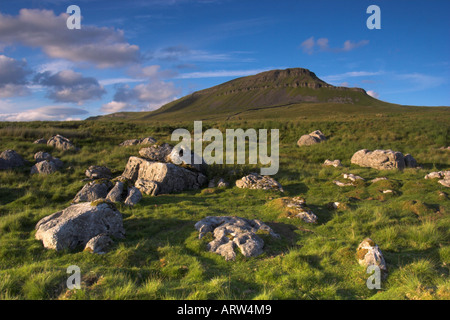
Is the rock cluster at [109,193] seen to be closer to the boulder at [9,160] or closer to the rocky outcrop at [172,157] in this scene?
the rocky outcrop at [172,157]

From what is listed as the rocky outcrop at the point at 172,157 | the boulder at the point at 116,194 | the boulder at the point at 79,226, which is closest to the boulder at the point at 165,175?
the rocky outcrop at the point at 172,157

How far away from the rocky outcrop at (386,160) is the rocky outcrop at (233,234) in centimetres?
1660

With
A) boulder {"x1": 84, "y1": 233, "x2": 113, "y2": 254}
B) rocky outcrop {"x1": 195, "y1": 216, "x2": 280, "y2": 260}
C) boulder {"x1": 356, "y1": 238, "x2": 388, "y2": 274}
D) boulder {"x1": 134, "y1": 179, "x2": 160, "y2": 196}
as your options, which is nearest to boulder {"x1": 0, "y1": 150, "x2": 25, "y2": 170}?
boulder {"x1": 134, "y1": 179, "x2": 160, "y2": 196}

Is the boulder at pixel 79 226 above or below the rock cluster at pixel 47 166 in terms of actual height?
below

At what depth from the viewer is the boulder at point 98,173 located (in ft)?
58.9

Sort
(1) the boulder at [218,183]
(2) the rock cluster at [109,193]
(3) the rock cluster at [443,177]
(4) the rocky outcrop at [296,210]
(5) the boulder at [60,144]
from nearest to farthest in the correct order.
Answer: (4) the rocky outcrop at [296,210]
(2) the rock cluster at [109,193]
(3) the rock cluster at [443,177]
(1) the boulder at [218,183]
(5) the boulder at [60,144]

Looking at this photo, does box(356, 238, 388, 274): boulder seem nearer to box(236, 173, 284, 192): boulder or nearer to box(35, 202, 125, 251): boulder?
box(35, 202, 125, 251): boulder

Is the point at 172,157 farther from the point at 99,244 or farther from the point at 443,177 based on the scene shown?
the point at 443,177

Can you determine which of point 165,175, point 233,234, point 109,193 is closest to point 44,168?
point 109,193

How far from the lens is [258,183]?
16.6 meters

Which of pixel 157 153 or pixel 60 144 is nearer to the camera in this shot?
pixel 157 153

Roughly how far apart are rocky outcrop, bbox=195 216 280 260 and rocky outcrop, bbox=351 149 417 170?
16603 millimetres

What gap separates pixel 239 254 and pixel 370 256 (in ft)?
11.3

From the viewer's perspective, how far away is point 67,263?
23.0 feet
